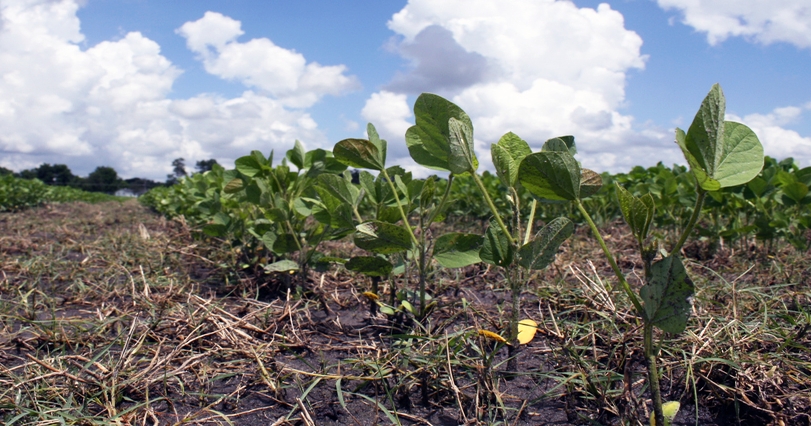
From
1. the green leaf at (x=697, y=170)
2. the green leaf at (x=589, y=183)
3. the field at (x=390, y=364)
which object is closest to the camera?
the green leaf at (x=697, y=170)

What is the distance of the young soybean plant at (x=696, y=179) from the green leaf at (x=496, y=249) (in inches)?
15.2

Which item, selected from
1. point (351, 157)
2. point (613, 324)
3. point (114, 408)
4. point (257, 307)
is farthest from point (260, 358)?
point (613, 324)

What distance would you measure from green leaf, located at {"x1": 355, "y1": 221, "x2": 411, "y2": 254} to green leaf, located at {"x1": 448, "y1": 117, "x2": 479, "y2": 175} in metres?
0.32

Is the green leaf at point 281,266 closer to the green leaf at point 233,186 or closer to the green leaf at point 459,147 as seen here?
the green leaf at point 233,186

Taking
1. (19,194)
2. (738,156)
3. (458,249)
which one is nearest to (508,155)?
(458,249)

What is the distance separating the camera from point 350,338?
177 centimetres

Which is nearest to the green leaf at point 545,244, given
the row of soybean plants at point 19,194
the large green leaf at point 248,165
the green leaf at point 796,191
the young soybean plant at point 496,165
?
the young soybean plant at point 496,165

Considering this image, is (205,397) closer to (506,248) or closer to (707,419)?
(506,248)

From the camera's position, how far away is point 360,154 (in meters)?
1.65

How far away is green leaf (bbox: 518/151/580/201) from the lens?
1041 mm

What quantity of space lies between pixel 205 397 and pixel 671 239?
3241 mm

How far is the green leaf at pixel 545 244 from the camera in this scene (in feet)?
3.93

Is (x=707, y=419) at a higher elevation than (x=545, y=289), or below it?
below

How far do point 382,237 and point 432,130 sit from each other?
0.37 meters
